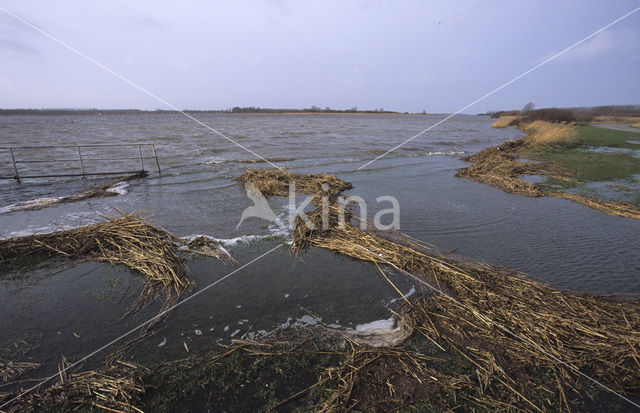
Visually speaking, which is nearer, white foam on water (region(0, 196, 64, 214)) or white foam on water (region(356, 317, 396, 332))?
white foam on water (region(356, 317, 396, 332))

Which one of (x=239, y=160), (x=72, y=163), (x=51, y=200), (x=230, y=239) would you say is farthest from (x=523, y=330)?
(x=72, y=163)

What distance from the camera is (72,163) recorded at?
1411 cm

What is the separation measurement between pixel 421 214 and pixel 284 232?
11.4 feet

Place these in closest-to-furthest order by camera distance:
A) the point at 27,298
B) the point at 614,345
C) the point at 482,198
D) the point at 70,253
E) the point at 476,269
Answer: the point at 614,345, the point at 27,298, the point at 476,269, the point at 70,253, the point at 482,198

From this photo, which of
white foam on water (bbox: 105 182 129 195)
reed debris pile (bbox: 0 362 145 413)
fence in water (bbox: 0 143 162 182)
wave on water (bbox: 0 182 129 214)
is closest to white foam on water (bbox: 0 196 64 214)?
wave on water (bbox: 0 182 129 214)

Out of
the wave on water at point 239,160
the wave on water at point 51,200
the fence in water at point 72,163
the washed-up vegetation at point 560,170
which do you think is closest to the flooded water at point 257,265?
the wave on water at point 51,200

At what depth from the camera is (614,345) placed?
2.79 metres

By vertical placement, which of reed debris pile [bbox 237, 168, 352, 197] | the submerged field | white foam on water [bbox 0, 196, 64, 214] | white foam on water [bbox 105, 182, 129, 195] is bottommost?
the submerged field

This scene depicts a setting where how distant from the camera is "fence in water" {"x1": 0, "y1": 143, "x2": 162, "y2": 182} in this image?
10477 millimetres

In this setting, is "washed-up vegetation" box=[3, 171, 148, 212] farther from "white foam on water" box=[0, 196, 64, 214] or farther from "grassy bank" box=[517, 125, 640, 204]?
"grassy bank" box=[517, 125, 640, 204]

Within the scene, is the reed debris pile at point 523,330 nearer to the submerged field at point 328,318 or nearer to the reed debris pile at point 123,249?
the submerged field at point 328,318

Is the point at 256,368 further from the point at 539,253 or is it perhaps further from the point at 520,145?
the point at 520,145

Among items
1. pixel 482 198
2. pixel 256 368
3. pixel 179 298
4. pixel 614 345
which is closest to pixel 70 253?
pixel 179 298

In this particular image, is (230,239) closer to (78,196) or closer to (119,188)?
(78,196)
